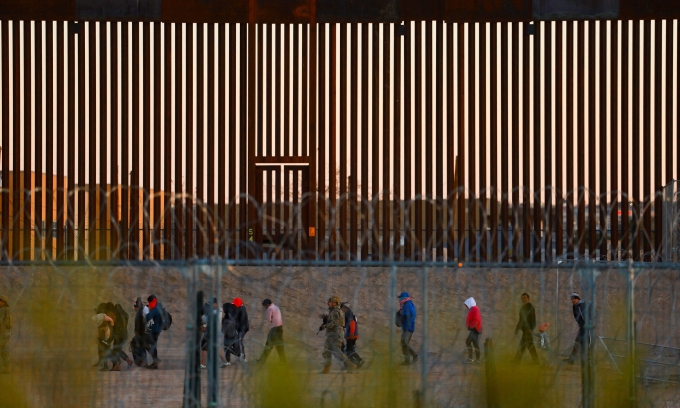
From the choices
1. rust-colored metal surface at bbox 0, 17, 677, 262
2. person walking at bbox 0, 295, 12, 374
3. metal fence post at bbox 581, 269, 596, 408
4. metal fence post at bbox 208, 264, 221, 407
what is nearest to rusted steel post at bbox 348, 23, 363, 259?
rust-colored metal surface at bbox 0, 17, 677, 262

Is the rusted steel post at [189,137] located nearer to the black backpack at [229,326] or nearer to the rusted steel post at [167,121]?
the rusted steel post at [167,121]

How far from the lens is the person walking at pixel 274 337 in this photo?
20.4 ft

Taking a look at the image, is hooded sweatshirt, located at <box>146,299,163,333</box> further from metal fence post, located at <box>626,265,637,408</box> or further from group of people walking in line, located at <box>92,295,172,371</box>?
metal fence post, located at <box>626,265,637,408</box>

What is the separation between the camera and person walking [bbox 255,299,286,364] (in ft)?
20.4

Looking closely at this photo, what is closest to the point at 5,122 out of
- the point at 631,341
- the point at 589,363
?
the point at 589,363

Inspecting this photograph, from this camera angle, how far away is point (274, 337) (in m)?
7.84

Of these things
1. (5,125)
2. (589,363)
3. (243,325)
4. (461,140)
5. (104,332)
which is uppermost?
(5,125)

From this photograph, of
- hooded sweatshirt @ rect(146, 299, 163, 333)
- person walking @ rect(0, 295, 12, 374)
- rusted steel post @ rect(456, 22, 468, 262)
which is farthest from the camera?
rusted steel post @ rect(456, 22, 468, 262)

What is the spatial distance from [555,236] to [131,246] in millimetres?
7156

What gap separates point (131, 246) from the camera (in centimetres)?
1633

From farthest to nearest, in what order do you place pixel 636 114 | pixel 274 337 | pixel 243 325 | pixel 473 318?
pixel 636 114
pixel 473 318
pixel 243 325
pixel 274 337

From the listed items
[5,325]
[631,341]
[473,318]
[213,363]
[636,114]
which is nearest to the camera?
[213,363]

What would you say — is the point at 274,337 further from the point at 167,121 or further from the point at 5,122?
the point at 5,122

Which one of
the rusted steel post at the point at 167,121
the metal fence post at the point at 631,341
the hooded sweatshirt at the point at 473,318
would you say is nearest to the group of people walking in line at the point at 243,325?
the hooded sweatshirt at the point at 473,318
